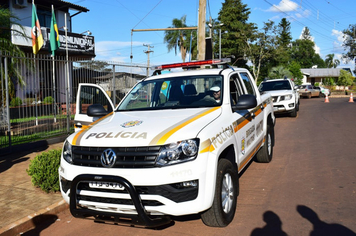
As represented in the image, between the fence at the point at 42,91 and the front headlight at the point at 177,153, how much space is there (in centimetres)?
604

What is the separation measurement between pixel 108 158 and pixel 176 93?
75.3 inches

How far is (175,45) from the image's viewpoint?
51906mm

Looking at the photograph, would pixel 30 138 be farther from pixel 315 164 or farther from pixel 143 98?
pixel 315 164

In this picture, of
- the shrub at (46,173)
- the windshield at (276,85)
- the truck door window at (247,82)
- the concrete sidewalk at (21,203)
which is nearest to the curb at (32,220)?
the concrete sidewalk at (21,203)

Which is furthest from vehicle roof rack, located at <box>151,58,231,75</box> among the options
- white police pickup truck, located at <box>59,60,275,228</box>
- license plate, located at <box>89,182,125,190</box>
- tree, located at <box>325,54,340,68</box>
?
tree, located at <box>325,54,340,68</box>

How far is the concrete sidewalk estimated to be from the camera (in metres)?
4.36

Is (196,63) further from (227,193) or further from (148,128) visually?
(227,193)

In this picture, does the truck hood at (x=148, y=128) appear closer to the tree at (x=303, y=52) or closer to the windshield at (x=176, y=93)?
the windshield at (x=176, y=93)

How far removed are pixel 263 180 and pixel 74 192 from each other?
11.3ft

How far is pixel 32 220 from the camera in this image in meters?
4.48

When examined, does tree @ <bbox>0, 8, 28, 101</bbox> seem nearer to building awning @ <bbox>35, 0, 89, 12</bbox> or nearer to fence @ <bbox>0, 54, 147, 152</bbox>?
fence @ <bbox>0, 54, 147, 152</bbox>

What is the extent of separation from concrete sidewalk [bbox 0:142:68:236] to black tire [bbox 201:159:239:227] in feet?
7.61

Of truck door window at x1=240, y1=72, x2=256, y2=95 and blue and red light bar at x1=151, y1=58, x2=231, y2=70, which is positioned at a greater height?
blue and red light bar at x1=151, y1=58, x2=231, y2=70

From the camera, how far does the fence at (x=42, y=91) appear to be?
8.43 m
